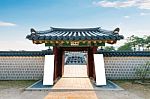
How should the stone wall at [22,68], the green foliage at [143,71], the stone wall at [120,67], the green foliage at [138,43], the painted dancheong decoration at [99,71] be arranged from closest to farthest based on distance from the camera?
the painted dancheong decoration at [99,71], the green foliage at [143,71], the stone wall at [120,67], the stone wall at [22,68], the green foliage at [138,43]

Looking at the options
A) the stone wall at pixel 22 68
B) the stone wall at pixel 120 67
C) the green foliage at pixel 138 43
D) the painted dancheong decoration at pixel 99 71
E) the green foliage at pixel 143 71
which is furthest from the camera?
the green foliage at pixel 138 43

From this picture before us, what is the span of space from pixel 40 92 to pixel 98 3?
9.81 m

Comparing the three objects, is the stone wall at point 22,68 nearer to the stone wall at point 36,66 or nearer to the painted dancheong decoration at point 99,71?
the stone wall at point 36,66

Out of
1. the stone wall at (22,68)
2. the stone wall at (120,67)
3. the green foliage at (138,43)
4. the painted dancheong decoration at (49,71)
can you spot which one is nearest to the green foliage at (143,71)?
the stone wall at (120,67)

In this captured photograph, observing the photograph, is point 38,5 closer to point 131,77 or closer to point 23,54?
point 23,54

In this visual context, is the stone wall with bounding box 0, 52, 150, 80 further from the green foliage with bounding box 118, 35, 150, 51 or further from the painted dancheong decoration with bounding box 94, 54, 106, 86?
the green foliage with bounding box 118, 35, 150, 51

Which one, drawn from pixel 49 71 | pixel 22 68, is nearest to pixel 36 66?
pixel 22 68

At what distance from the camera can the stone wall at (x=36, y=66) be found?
13.0 meters

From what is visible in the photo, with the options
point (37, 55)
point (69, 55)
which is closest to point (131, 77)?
point (37, 55)

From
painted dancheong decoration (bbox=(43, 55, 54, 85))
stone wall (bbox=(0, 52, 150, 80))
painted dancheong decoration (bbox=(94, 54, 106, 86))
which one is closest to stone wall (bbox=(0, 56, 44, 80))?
stone wall (bbox=(0, 52, 150, 80))

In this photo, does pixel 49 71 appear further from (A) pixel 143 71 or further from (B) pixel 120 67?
(A) pixel 143 71

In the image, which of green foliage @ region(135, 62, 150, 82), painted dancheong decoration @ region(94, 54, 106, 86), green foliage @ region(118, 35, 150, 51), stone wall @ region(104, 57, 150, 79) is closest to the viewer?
painted dancheong decoration @ region(94, 54, 106, 86)

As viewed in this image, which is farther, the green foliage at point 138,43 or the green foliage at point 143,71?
the green foliage at point 138,43

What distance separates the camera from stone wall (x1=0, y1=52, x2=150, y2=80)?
42.6 ft
